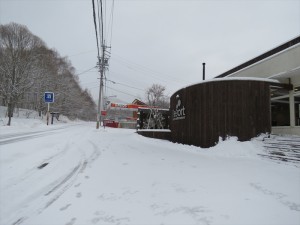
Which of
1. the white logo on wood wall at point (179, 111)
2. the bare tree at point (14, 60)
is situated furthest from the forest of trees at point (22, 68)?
the white logo on wood wall at point (179, 111)

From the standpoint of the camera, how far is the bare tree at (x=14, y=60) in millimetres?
24656

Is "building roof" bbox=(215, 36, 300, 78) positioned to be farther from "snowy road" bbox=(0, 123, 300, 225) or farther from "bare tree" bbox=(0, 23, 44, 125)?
"bare tree" bbox=(0, 23, 44, 125)

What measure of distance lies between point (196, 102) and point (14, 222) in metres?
9.35

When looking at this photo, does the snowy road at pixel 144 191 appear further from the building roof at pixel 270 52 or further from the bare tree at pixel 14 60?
the bare tree at pixel 14 60

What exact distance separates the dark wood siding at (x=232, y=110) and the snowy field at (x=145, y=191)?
7.35ft

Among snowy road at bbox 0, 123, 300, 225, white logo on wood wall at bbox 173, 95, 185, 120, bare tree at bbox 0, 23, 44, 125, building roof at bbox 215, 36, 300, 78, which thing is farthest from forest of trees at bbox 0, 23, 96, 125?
building roof at bbox 215, 36, 300, 78

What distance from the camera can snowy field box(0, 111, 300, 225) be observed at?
11.1 feet

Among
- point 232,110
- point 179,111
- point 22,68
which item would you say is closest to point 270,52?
point 232,110

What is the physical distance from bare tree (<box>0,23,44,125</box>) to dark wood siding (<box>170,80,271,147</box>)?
864 inches

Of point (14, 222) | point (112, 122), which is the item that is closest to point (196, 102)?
point (14, 222)

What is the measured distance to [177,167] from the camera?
6559mm

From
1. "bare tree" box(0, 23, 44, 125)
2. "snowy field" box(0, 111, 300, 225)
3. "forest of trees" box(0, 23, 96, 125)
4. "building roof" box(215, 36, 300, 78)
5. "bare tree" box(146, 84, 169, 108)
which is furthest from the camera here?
"bare tree" box(146, 84, 169, 108)

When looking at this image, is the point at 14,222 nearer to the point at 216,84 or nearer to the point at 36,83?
the point at 216,84

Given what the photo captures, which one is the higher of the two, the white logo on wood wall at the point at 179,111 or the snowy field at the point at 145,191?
the white logo on wood wall at the point at 179,111
